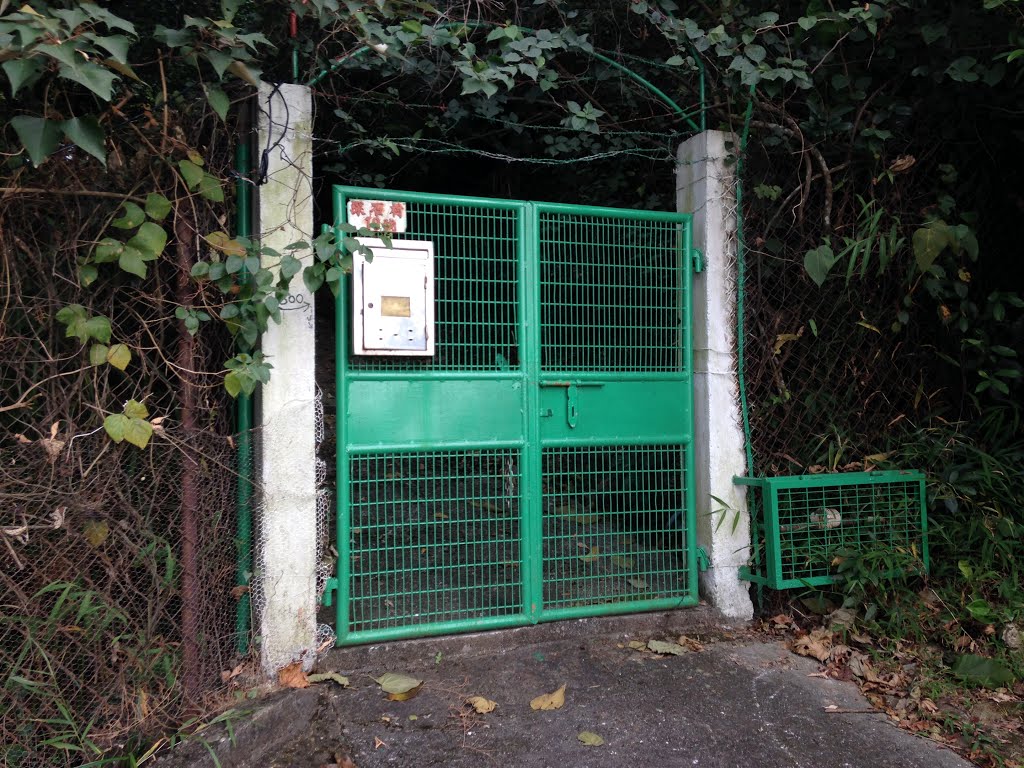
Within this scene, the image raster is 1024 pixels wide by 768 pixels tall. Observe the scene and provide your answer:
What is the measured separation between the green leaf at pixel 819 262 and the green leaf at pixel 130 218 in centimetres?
317

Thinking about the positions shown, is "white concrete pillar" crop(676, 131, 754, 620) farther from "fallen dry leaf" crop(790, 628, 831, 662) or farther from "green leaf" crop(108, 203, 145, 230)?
"green leaf" crop(108, 203, 145, 230)

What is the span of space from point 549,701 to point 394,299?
1.89m

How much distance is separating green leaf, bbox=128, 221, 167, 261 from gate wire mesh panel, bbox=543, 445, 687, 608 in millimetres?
1972

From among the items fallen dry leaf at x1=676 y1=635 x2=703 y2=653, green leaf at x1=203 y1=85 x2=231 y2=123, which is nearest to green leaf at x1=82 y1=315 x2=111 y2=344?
green leaf at x1=203 y1=85 x2=231 y2=123

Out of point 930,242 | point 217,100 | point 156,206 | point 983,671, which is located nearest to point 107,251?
point 156,206

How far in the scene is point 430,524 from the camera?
331cm

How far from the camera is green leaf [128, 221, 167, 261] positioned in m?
2.66

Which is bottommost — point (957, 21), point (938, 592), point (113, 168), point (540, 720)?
point (540, 720)

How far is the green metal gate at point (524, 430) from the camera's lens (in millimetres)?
3279

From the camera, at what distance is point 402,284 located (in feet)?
10.6

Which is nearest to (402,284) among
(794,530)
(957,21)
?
(794,530)

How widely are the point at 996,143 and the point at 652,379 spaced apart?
258 centimetres

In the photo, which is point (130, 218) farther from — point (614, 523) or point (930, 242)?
point (930, 242)

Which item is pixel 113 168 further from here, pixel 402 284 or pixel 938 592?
pixel 938 592
